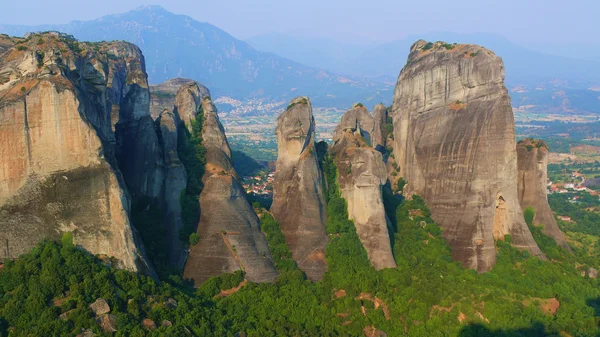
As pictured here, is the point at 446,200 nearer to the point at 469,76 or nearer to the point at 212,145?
the point at 469,76

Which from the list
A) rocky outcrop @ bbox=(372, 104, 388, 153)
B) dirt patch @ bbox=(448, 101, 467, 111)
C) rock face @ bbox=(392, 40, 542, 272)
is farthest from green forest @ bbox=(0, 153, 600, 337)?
rocky outcrop @ bbox=(372, 104, 388, 153)

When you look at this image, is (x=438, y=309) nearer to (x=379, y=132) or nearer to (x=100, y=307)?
(x=100, y=307)

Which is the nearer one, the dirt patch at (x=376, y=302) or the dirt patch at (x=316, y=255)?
the dirt patch at (x=376, y=302)

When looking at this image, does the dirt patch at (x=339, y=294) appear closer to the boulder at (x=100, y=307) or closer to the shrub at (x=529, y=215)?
the boulder at (x=100, y=307)

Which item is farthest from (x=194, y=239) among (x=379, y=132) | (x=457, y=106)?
(x=379, y=132)

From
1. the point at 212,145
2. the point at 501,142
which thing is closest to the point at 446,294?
the point at 501,142

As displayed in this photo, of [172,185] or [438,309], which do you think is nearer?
[438,309]

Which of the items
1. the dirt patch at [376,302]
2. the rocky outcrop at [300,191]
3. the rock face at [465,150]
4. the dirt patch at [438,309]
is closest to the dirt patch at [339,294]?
the dirt patch at [376,302]
